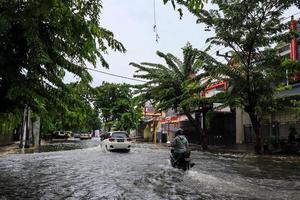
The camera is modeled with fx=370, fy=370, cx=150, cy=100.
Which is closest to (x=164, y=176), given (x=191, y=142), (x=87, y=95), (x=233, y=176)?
(x=233, y=176)

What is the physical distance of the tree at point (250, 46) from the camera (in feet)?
76.1

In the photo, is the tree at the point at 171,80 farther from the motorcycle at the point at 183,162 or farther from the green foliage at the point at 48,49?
the green foliage at the point at 48,49

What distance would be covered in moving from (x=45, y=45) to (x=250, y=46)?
62.0 feet

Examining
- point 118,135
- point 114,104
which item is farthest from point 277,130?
point 114,104

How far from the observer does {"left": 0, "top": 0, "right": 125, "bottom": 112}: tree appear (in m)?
4.60

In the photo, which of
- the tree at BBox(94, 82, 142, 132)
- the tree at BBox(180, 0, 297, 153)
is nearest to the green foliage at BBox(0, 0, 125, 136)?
the tree at BBox(180, 0, 297, 153)

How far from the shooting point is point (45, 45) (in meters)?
7.24

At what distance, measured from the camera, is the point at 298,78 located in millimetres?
27000

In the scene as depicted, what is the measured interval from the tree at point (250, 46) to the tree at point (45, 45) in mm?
16293

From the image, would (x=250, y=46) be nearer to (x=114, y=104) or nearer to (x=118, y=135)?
(x=118, y=135)

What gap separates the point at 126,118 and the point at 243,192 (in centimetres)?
6040

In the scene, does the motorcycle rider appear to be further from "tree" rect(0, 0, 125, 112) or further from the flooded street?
"tree" rect(0, 0, 125, 112)

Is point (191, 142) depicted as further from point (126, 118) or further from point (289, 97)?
point (126, 118)

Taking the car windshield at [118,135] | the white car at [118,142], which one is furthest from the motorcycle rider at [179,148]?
the car windshield at [118,135]
